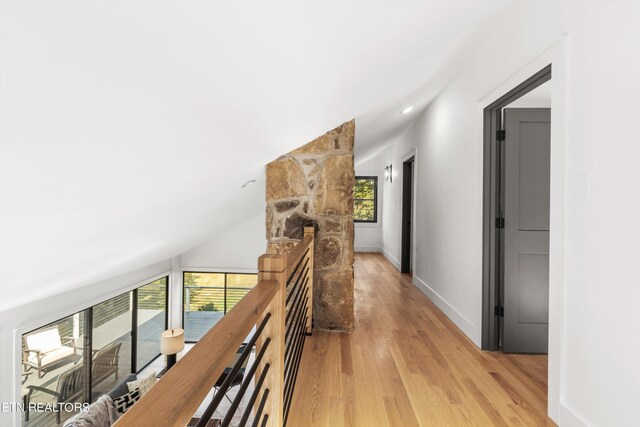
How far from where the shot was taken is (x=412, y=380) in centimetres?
209

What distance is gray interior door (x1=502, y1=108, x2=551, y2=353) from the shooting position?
2447 mm

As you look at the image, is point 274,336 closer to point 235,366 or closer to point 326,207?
point 235,366

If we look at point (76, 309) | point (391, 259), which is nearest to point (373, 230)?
point (391, 259)

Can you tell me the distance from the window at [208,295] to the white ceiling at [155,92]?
5123 millimetres

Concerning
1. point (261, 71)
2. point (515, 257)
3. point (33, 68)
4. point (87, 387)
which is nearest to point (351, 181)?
point (515, 257)

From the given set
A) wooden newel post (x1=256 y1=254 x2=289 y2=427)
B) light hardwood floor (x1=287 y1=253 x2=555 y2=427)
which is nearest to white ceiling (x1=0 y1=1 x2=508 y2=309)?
wooden newel post (x1=256 y1=254 x2=289 y2=427)

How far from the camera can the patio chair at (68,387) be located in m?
4.47

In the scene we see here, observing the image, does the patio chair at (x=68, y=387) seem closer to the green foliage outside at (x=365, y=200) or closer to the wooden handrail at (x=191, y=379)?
the wooden handrail at (x=191, y=379)

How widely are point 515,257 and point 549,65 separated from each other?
1351mm

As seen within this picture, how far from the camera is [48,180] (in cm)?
107

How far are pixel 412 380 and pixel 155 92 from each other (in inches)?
83.8

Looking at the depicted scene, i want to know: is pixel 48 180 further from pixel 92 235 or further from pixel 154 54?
pixel 92 235

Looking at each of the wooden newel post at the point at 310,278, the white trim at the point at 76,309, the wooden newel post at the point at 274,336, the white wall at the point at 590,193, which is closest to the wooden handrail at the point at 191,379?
the wooden newel post at the point at 274,336

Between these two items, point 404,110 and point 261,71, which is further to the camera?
point 404,110
